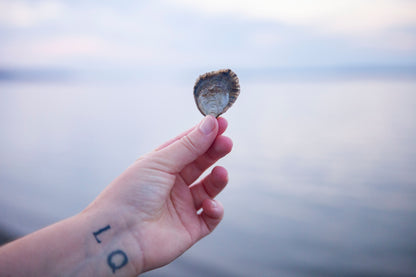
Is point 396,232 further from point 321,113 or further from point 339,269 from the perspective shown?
point 321,113

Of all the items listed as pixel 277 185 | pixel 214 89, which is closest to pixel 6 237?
pixel 214 89

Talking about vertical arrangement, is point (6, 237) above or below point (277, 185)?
below

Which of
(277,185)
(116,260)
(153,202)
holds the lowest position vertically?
(116,260)

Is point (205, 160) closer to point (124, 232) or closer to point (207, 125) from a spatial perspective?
point (207, 125)

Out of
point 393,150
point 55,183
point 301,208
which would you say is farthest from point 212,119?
point 393,150

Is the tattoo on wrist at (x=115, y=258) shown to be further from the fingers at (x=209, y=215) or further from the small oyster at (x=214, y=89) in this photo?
the small oyster at (x=214, y=89)

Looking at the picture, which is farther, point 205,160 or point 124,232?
point 205,160

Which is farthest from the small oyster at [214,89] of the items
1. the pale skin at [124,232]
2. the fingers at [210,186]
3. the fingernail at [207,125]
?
the fingers at [210,186]
